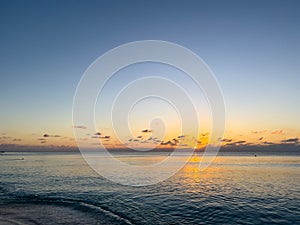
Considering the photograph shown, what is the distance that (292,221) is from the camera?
20.3m

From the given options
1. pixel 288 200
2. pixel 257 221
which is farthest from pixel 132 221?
pixel 288 200

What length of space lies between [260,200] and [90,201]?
1732cm

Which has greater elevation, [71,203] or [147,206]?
[71,203]

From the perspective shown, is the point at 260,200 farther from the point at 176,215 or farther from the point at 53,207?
the point at 53,207

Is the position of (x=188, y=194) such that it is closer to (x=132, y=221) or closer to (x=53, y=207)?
(x=132, y=221)

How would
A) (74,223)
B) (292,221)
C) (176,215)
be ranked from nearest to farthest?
(74,223), (292,221), (176,215)

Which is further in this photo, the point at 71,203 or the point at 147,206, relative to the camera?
the point at 71,203

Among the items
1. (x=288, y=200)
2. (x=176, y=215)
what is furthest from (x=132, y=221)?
(x=288, y=200)

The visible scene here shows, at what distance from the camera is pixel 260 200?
90.1 ft

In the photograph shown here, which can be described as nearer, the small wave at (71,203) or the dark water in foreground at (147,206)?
the dark water in foreground at (147,206)

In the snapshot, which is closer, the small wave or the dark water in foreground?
the dark water in foreground

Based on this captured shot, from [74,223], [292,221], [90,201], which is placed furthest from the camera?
[90,201]

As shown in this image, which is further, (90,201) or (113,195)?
(113,195)

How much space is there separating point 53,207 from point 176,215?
35.4 ft
